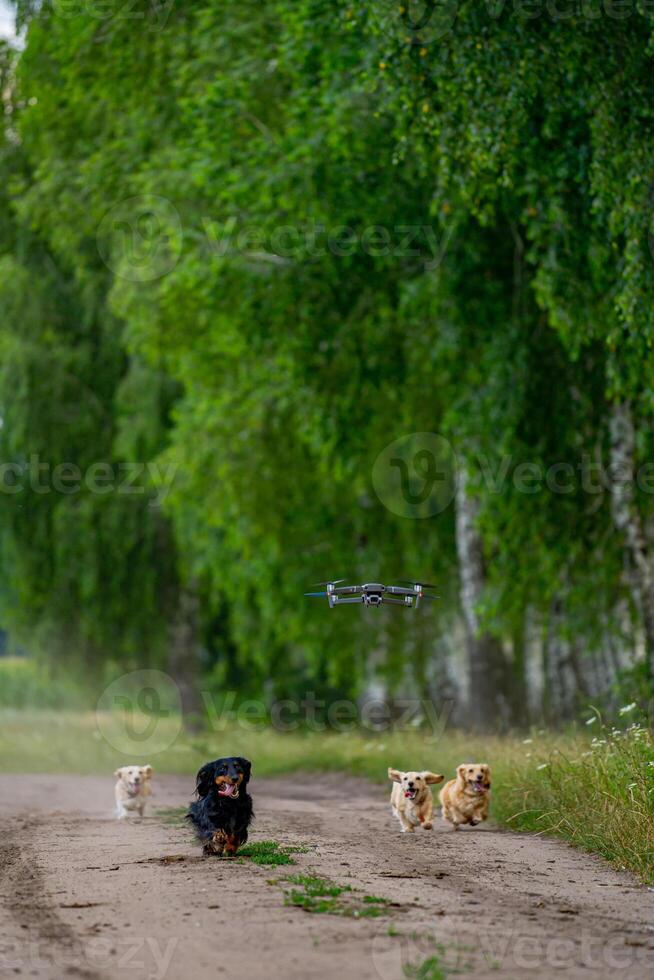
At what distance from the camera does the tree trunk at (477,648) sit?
21.9 metres

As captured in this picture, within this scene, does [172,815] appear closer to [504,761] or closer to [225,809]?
[504,761]

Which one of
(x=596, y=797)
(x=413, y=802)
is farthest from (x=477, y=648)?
(x=596, y=797)

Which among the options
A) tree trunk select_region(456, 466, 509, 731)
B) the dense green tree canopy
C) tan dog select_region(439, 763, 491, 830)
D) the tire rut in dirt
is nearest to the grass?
tan dog select_region(439, 763, 491, 830)

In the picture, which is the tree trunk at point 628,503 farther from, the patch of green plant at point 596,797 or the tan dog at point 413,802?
the tan dog at point 413,802

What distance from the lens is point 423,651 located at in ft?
92.6

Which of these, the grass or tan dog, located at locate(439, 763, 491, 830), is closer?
the grass

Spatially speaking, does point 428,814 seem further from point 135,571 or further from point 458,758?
point 135,571

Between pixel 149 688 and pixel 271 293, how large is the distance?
16762mm

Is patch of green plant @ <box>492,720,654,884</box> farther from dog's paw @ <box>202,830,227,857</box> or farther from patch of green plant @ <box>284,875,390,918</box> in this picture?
dog's paw @ <box>202,830,227,857</box>

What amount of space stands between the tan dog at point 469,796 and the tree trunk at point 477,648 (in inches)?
369

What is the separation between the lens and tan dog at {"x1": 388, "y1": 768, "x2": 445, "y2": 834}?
12.0 meters

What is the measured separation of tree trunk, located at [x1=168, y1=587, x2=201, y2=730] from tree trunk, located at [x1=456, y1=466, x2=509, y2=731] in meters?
11.2

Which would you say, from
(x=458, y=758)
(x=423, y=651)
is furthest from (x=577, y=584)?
(x=423, y=651)

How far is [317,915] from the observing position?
25.7 ft
